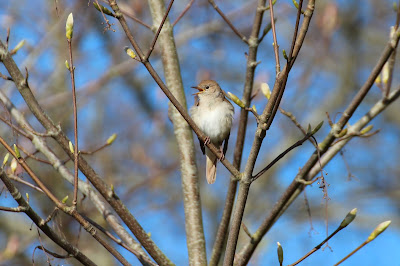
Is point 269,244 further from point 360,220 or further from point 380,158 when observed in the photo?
point 380,158

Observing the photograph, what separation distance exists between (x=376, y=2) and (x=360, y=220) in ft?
12.3

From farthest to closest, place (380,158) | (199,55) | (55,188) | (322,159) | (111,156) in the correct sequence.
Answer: (380,158) < (199,55) < (111,156) < (55,188) < (322,159)

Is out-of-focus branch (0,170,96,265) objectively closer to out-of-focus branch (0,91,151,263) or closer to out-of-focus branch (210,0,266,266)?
out-of-focus branch (0,91,151,263)

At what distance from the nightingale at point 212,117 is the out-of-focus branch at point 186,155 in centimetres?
103

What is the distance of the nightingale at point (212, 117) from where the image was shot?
4.38 meters

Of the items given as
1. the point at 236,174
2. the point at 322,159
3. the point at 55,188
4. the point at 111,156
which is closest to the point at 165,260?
the point at 236,174

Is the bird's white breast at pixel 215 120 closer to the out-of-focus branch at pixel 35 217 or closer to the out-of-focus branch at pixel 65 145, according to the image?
the out-of-focus branch at pixel 65 145

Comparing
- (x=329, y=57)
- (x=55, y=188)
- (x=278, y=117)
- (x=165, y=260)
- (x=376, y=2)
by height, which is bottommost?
(x=165, y=260)

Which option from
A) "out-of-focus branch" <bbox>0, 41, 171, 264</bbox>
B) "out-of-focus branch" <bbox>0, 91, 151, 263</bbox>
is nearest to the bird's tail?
"out-of-focus branch" <bbox>0, 91, 151, 263</bbox>

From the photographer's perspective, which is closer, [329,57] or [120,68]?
[120,68]

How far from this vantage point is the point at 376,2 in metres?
8.92

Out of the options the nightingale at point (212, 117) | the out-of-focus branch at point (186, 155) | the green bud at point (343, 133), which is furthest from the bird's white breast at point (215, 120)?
the green bud at point (343, 133)

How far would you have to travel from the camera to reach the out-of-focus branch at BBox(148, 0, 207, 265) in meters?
2.95

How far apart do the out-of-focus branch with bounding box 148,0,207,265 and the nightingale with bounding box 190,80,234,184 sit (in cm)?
103
